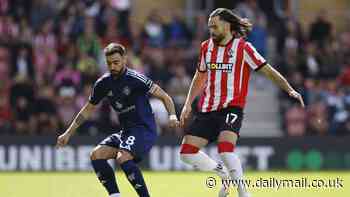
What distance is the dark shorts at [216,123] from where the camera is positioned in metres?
11.8

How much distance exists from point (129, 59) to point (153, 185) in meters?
6.36

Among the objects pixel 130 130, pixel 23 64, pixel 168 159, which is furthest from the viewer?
pixel 23 64

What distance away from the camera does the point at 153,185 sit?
52.5 feet

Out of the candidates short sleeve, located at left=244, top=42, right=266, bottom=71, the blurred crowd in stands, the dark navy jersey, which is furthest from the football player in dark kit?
the blurred crowd in stands

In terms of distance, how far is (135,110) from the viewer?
11.7 m

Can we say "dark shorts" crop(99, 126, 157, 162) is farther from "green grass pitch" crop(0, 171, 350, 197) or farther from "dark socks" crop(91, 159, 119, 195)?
"green grass pitch" crop(0, 171, 350, 197)

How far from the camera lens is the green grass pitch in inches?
548

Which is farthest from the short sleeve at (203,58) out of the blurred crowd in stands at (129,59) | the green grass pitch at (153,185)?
the blurred crowd in stands at (129,59)

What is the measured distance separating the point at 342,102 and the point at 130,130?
35.4 feet

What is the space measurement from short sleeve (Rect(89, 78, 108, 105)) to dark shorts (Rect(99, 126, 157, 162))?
1.50 feet

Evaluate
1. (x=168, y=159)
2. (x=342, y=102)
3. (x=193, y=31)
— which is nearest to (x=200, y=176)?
(x=168, y=159)

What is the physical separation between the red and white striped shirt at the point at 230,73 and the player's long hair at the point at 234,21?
9 centimetres

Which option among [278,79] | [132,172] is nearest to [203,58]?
[278,79]

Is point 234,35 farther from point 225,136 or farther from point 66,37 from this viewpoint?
point 66,37
